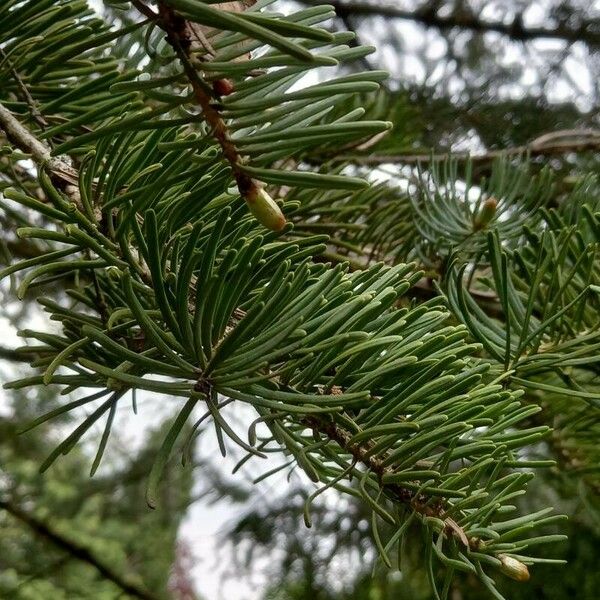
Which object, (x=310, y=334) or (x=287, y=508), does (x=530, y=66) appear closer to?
(x=287, y=508)

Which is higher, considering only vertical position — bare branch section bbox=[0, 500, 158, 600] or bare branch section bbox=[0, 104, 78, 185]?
bare branch section bbox=[0, 104, 78, 185]

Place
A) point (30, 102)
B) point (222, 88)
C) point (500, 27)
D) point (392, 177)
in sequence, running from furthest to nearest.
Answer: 1. point (500, 27)
2. point (392, 177)
3. point (30, 102)
4. point (222, 88)

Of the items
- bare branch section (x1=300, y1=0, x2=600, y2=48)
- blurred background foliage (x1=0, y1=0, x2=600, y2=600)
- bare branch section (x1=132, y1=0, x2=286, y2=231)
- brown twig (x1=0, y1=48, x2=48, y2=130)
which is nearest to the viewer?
bare branch section (x1=132, y1=0, x2=286, y2=231)

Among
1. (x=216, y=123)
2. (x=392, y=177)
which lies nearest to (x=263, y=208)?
(x=216, y=123)

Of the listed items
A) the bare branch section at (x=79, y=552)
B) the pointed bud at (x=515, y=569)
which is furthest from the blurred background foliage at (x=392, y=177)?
the pointed bud at (x=515, y=569)

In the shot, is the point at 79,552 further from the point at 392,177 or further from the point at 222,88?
the point at 222,88

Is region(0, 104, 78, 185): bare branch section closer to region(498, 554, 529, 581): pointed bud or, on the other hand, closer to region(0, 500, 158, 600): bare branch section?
region(498, 554, 529, 581): pointed bud

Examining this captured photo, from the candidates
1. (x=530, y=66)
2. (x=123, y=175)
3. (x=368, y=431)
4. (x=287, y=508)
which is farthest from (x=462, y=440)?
(x=530, y=66)

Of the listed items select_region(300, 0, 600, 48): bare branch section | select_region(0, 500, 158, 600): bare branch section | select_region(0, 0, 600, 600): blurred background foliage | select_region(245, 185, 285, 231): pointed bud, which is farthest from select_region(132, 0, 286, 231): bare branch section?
select_region(300, 0, 600, 48): bare branch section

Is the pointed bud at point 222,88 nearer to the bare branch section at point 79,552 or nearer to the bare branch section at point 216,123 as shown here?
the bare branch section at point 216,123
